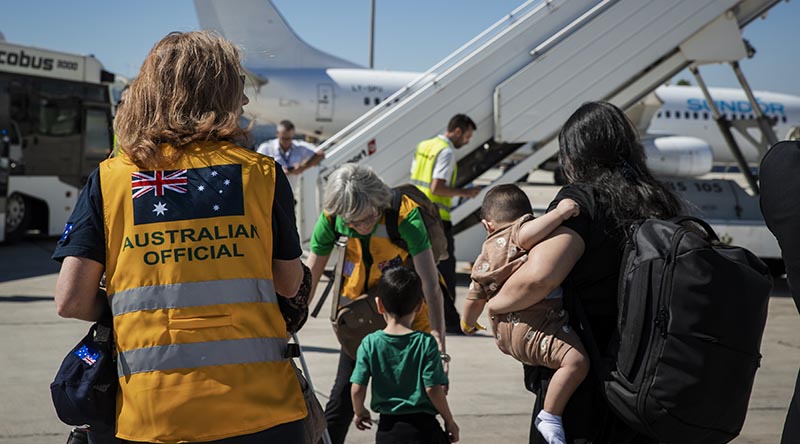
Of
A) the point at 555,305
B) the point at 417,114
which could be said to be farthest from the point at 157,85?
the point at 417,114

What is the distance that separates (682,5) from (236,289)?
8.87m

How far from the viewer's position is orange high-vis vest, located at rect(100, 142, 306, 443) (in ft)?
7.22

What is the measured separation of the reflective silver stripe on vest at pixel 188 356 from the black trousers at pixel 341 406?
2124mm

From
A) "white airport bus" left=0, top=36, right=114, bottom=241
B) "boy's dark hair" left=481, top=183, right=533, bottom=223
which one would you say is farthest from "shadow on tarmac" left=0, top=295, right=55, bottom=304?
"boy's dark hair" left=481, top=183, right=533, bottom=223

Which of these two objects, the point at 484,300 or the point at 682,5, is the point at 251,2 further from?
the point at 484,300

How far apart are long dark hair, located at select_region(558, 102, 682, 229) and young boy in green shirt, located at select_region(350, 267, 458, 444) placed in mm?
1152

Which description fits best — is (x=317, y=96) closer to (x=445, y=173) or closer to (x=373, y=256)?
(x=445, y=173)

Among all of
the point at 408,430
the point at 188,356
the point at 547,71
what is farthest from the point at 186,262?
the point at 547,71

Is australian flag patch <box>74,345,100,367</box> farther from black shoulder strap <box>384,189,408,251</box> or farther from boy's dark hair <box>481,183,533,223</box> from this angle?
black shoulder strap <box>384,189,408,251</box>

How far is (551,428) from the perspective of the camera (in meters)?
2.98

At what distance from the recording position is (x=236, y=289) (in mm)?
2238

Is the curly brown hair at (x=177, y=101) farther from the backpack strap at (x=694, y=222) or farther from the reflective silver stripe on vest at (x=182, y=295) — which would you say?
the backpack strap at (x=694, y=222)

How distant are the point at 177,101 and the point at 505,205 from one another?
1578mm

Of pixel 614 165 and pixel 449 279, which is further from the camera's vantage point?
pixel 449 279
